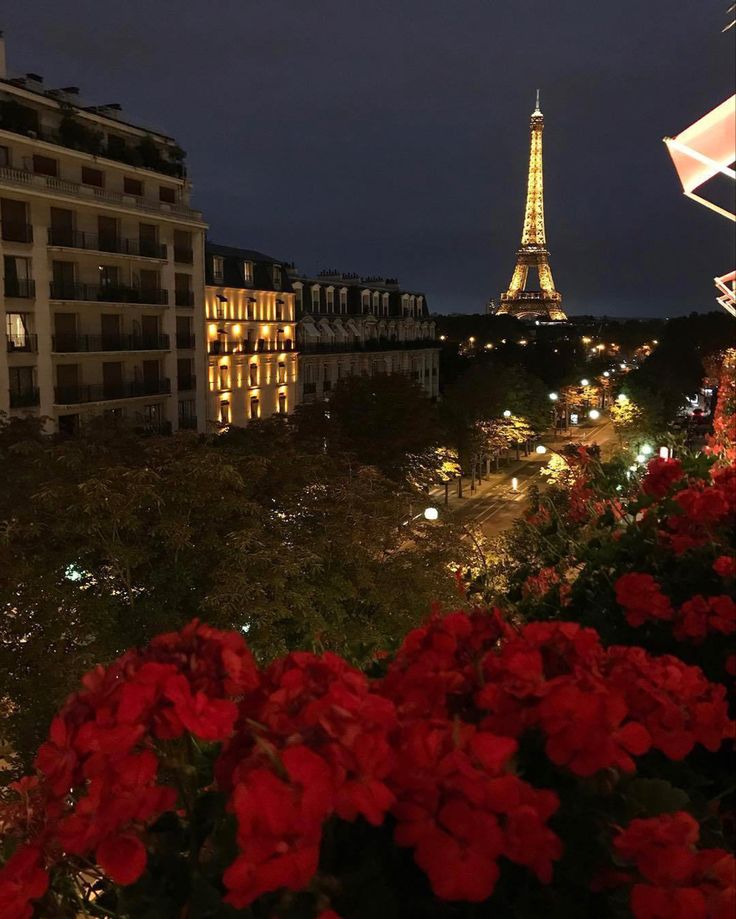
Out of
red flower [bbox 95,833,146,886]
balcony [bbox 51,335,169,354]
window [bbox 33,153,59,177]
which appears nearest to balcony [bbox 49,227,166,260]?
window [bbox 33,153,59,177]

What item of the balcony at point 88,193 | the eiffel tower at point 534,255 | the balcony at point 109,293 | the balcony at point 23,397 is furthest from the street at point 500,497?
the eiffel tower at point 534,255

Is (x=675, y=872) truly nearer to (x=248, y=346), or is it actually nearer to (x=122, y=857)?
(x=122, y=857)

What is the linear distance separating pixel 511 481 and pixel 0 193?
32.7 metres

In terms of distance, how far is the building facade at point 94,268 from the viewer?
29734mm

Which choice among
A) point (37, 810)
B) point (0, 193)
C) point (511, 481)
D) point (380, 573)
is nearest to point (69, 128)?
point (0, 193)

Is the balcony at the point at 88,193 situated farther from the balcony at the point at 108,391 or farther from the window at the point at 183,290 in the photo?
the balcony at the point at 108,391

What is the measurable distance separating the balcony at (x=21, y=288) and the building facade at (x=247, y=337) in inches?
444

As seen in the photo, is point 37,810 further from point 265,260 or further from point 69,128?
point 265,260

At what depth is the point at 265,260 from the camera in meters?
47.7

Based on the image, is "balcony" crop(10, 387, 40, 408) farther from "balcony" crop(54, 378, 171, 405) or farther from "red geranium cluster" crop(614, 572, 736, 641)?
"red geranium cluster" crop(614, 572, 736, 641)

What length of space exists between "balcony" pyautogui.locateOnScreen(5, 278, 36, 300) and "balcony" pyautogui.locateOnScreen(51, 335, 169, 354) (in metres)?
1.90

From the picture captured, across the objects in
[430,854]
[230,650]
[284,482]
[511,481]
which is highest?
[230,650]

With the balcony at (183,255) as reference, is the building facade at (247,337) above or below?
below

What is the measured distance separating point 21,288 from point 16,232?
2.05m
